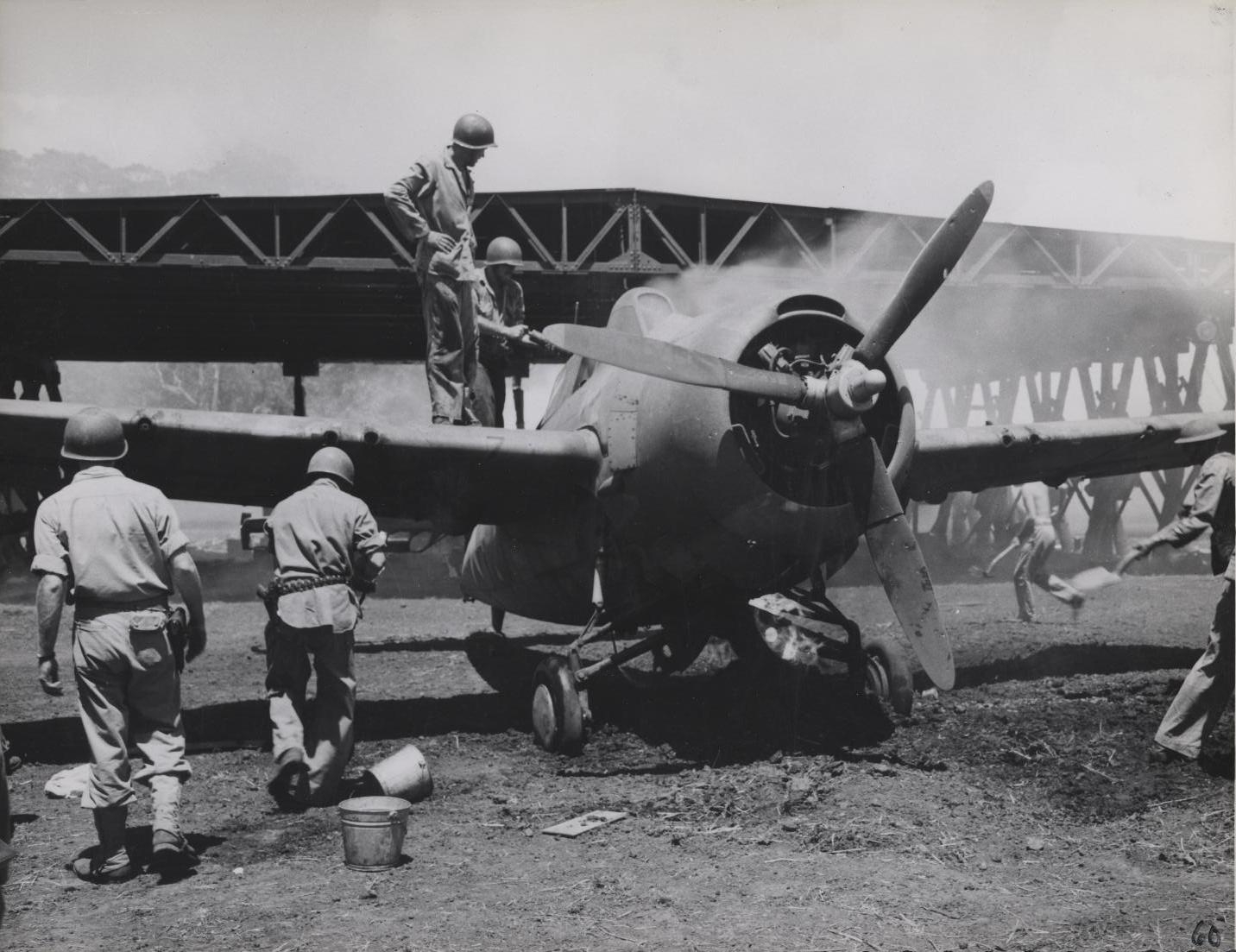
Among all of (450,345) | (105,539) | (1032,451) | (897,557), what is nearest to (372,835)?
(105,539)

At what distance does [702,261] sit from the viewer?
1498cm

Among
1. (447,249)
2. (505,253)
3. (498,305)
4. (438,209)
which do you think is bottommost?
(498,305)

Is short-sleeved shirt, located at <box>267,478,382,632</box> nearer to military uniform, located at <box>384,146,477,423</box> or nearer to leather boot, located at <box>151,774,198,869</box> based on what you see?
leather boot, located at <box>151,774,198,869</box>

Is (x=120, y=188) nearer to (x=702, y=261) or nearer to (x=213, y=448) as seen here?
(x=702, y=261)

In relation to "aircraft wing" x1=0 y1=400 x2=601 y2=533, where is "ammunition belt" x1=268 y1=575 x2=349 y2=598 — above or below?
below

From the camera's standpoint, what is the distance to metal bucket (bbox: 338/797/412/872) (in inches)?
192

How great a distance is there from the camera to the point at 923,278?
601cm

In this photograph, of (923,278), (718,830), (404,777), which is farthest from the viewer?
(404,777)

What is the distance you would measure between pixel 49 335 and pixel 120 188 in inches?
1113

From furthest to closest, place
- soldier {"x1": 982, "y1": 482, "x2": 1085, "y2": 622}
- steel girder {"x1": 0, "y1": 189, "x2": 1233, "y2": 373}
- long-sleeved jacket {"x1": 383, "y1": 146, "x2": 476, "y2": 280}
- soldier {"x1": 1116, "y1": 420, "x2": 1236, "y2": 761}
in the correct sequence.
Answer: steel girder {"x1": 0, "y1": 189, "x2": 1233, "y2": 373}
soldier {"x1": 982, "y1": 482, "x2": 1085, "y2": 622}
long-sleeved jacket {"x1": 383, "y1": 146, "x2": 476, "y2": 280}
soldier {"x1": 1116, "y1": 420, "x2": 1236, "y2": 761}

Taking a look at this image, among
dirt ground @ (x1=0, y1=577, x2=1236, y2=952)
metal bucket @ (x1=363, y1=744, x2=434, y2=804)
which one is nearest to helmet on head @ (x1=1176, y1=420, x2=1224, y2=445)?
dirt ground @ (x1=0, y1=577, x2=1236, y2=952)

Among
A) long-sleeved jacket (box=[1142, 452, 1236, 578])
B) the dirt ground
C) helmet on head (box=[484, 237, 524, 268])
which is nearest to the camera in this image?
the dirt ground

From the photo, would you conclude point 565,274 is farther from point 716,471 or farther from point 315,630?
point 315,630

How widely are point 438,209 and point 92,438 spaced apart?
4.44 meters
